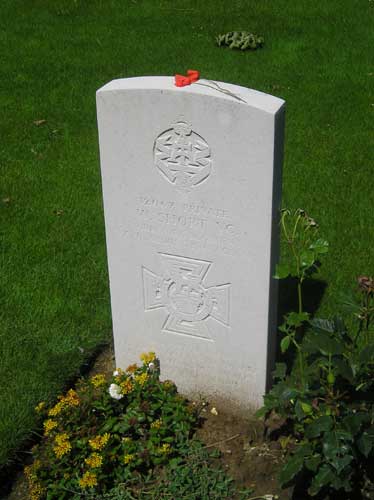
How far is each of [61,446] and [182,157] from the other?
148cm

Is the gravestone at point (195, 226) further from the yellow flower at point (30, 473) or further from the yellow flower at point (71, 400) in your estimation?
the yellow flower at point (30, 473)

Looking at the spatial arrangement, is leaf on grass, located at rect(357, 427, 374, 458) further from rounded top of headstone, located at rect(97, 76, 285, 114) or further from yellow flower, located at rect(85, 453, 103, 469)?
rounded top of headstone, located at rect(97, 76, 285, 114)

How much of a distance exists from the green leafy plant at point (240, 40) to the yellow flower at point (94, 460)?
6.30 m

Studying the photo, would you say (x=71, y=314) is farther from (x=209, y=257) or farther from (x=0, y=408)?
(x=209, y=257)

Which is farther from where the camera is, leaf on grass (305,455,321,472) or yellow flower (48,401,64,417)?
yellow flower (48,401,64,417)

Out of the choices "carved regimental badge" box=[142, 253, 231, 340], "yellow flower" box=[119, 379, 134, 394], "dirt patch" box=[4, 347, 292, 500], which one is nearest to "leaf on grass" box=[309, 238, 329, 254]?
"carved regimental badge" box=[142, 253, 231, 340]

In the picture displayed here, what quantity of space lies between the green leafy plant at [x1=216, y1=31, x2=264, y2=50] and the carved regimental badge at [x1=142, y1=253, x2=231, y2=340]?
5.53 meters

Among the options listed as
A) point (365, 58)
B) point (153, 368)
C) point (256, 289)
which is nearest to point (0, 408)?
point (153, 368)

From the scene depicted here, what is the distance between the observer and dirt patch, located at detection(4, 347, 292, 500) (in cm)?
360

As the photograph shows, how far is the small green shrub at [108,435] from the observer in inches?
138

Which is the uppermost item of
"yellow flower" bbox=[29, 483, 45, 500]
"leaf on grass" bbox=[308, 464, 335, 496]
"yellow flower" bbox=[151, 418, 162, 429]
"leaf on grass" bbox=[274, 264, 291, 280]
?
"leaf on grass" bbox=[274, 264, 291, 280]

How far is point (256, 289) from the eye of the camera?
357cm

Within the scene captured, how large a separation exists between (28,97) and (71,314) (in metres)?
3.80

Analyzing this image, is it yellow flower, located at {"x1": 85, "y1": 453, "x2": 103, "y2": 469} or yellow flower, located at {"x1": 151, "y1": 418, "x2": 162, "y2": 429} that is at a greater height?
yellow flower, located at {"x1": 85, "y1": 453, "x2": 103, "y2": 469}
